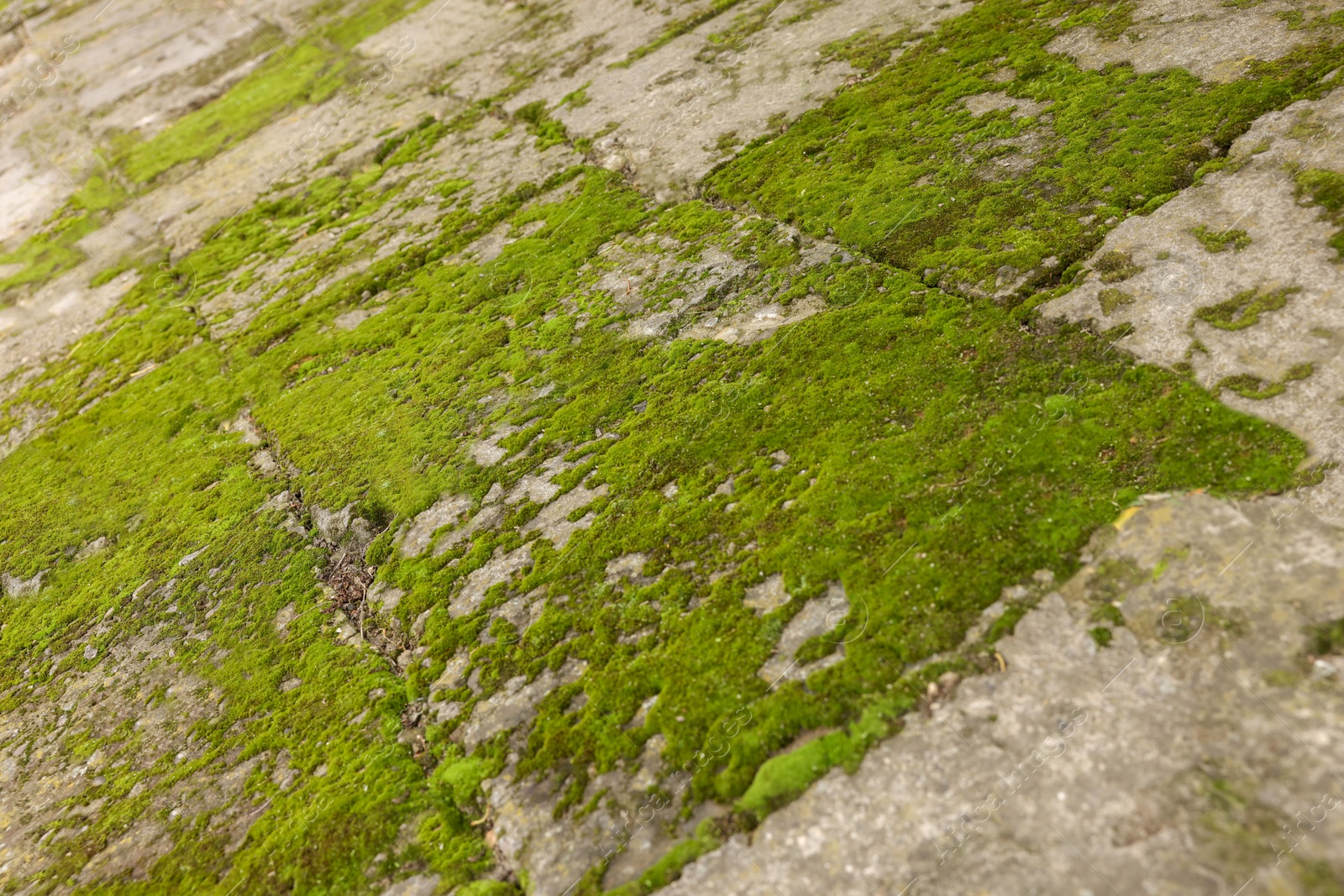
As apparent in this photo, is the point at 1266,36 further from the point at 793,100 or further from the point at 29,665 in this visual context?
the point at 29,665

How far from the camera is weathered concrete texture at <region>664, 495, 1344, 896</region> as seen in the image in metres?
7.00

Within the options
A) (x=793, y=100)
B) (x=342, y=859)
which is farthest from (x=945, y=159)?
(x=342, y=859)

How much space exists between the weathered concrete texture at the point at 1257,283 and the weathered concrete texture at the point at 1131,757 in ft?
5.34

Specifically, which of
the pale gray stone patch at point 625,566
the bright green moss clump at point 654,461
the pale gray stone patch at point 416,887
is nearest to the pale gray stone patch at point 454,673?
the bright green moss clump at point 654,461

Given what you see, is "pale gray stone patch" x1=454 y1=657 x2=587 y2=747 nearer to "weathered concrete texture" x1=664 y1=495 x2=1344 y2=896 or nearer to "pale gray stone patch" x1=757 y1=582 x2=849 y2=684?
"pale gray stone patch" x1=757 y1=582 x2=849 y2=684

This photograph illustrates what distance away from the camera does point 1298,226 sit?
38.1 ft

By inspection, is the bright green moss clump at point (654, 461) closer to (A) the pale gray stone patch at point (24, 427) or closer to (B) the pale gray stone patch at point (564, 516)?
(B) the pale gray stone patch at point (564, 516)

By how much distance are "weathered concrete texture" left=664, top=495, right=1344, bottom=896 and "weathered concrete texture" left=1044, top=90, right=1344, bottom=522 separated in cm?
163

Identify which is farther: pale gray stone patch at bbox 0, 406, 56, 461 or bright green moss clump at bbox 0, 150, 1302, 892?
pale gray stone patch at bbox 0, 406, 56, 461

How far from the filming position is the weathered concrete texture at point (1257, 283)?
387 inches

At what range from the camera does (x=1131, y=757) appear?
25.1 ft

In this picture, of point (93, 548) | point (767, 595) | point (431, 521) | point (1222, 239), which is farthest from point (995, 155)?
point (93, 548)

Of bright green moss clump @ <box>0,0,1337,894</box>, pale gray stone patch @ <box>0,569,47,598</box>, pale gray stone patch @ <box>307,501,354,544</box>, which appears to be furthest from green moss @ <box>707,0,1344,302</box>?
pale gray stone patch @ <box>0,569,47,598</box>

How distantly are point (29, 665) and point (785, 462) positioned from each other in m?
16.2
